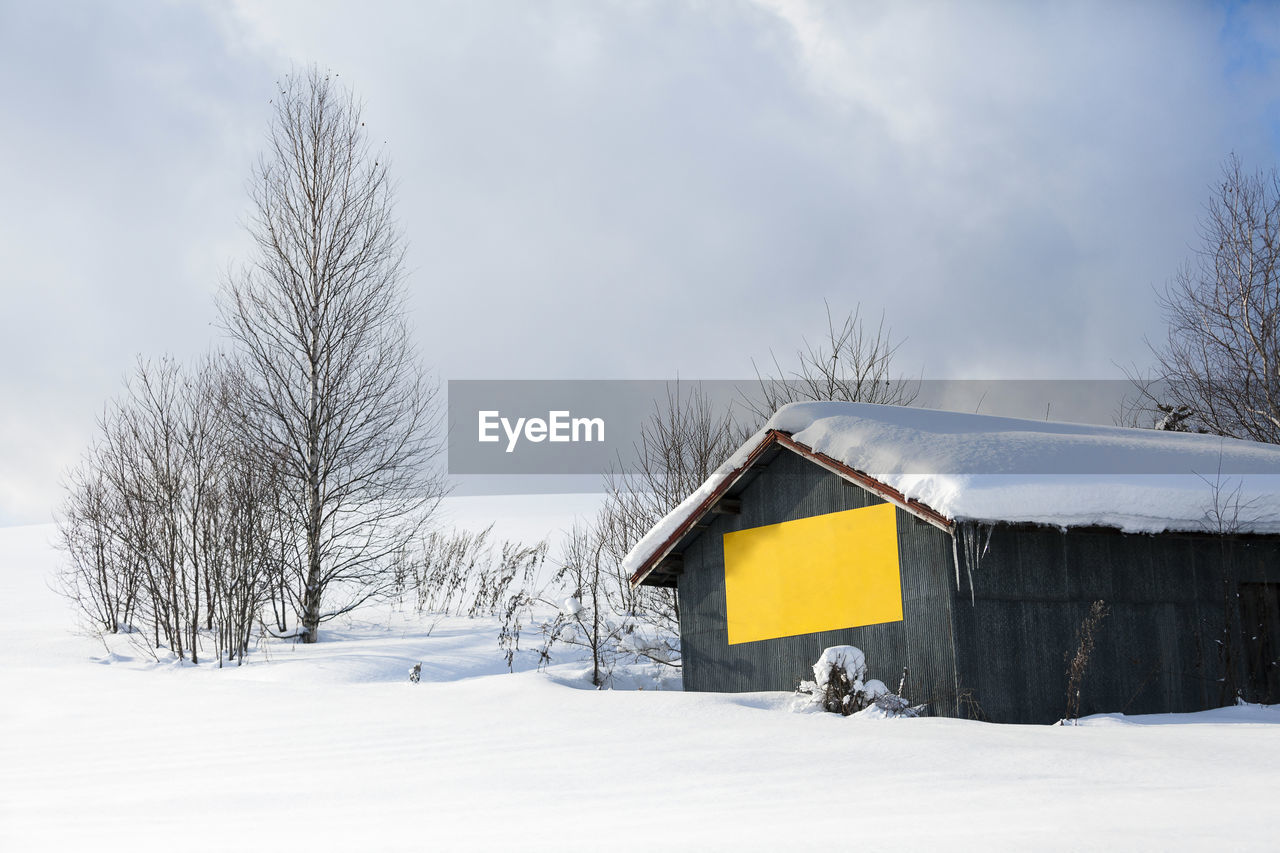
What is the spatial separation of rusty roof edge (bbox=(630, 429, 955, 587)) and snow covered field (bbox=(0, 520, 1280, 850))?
7.50ft

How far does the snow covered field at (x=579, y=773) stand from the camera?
5.44 meters

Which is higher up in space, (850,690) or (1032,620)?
(1032,620)

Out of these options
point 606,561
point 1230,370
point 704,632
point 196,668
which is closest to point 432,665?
point 196,668

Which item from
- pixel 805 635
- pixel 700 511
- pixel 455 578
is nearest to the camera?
pixel 805 635

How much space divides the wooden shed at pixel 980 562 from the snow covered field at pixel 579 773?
98 centimetres

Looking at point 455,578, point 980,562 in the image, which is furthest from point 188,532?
point 980,562

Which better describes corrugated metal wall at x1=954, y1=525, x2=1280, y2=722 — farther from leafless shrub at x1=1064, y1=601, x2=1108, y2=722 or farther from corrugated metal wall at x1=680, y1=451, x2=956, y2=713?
corrugated metal wall at x1=680, y1=451, x2=956, y2=713

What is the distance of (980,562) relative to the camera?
11.1 m

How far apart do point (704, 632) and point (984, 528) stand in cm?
433

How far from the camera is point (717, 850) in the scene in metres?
5.00

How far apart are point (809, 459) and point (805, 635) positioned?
213cm

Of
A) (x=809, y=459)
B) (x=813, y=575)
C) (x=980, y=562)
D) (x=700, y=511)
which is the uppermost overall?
(x=809, y=459)

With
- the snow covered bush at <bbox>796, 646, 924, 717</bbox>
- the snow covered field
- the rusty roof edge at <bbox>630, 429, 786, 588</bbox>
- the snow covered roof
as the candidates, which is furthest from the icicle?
the rusty roof edge at <bbox>630, 429, 786, 588</bbox>

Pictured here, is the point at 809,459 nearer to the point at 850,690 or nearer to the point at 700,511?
the point at 700,511
